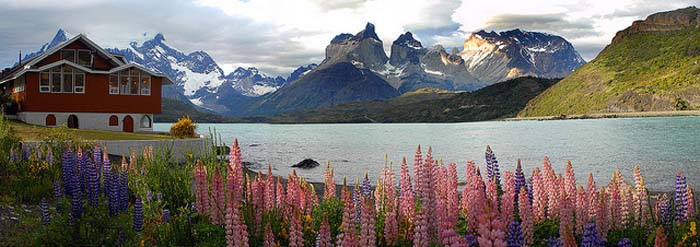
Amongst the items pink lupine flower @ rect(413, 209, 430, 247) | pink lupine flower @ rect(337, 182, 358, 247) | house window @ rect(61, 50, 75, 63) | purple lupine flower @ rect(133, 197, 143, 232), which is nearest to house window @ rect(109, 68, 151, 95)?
house window @ rect(61, 50, 75, 63)

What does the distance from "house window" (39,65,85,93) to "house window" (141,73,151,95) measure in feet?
16.9

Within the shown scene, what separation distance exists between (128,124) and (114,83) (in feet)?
13.4

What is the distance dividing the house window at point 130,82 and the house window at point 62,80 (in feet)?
8.84

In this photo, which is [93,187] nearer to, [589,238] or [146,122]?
[589,238]

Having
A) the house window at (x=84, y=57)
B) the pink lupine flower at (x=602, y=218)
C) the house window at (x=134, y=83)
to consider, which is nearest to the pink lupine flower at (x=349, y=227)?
the pink lupine flower at (x=602, y=218)

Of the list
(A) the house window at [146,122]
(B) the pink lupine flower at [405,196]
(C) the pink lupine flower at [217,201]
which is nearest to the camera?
(B) the pink lupine flower at [405,196]

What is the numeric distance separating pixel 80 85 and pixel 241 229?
172 ft

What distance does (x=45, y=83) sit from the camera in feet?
171

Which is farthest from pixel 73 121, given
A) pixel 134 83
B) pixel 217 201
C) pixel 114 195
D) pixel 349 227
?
pixel 349 227

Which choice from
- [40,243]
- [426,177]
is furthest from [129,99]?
[426,177]

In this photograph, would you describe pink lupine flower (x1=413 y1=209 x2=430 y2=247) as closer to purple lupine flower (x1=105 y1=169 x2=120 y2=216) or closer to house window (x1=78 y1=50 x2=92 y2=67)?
purple lupine flower (x1=105 y1=169 x2=120 y2=216)

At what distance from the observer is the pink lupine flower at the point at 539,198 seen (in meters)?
10.6

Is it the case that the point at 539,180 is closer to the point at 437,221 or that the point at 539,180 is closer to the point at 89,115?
the point at 437,221

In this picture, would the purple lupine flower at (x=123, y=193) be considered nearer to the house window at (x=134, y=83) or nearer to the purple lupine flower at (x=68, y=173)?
the purple lupine flower at (x=68, y=173)
